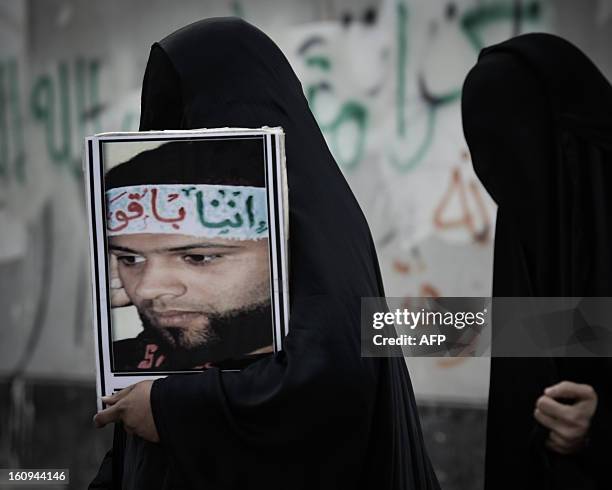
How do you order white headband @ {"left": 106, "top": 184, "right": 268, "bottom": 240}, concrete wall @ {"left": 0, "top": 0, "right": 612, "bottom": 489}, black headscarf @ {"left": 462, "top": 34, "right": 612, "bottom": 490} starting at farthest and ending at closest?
concrete wall @ {"left": 0, "top": 0, "right": 612, "bottom": 489} < black headscarf @ {"left": 462, "top": 34, "right": 612, "bottom": 490} < white headband @ {"left": 106, "top": 184, "right": 268, "bottom": 240}

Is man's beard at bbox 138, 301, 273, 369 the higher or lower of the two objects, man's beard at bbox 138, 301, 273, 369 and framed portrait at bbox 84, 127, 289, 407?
the lower

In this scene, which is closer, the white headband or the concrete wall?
the white headband

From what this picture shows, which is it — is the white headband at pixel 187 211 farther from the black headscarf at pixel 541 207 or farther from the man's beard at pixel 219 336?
the black headscarf at pixel 541 207

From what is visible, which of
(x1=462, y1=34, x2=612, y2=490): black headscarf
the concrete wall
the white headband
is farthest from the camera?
the concrete wall

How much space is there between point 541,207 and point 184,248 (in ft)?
2.31

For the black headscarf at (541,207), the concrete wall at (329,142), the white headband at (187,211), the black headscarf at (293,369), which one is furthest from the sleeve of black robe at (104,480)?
the concrete wall at (329,142)

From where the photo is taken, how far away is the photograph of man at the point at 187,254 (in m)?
1.33

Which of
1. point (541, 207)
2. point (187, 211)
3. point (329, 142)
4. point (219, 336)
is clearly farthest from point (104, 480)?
point (329, 142)

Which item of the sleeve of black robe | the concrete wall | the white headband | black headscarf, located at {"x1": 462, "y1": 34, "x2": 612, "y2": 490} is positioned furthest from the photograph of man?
A: the concrete wall

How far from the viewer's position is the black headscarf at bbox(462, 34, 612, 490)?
5.12 ft

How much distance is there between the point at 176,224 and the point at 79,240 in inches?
135

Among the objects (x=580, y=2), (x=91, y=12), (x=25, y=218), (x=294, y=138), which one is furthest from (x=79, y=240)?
(x=294, y=138)

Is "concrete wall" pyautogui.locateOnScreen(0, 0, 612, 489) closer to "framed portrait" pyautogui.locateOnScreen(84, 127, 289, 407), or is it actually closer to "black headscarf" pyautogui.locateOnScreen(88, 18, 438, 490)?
"black headscarf" pyautogui.locateOnScreen(88, 18, 438, 490)

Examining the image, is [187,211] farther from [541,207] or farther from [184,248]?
[541,207]
